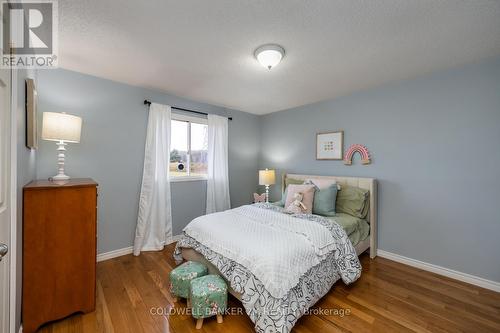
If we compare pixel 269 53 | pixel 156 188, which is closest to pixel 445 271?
pixel 269 53

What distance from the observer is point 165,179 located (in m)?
3.15

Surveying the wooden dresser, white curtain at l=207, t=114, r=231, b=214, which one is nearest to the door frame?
the wooden dresser

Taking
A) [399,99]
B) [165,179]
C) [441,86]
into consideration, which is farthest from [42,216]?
[441,86]

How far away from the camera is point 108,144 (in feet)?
8.96

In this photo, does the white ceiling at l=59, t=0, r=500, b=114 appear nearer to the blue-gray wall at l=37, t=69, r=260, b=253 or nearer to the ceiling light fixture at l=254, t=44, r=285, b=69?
the ceiling light fixture at l=254, t=44, r=285, b=69

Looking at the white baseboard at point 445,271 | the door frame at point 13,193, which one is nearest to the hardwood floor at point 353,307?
the white baseboard at point 445,271

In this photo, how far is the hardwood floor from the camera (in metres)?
1.63

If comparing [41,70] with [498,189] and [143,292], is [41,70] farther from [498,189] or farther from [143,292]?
[498,189]

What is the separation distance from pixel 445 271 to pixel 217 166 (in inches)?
133

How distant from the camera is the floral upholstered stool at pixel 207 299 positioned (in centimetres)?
160

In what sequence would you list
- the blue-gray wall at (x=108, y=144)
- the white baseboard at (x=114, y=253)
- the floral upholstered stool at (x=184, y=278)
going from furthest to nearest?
1. the white baseboard at (x=114, y=253)
2. the blue-gray wall at (x=108, y=144)
3. the floral upholstered stool at (x=184, y=278)

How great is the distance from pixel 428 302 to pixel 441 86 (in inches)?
91.6

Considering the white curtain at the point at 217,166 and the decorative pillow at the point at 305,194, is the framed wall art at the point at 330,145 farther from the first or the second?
the white curtain at the point at 217,166

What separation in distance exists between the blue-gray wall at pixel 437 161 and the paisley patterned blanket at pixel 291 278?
107 centimetres
